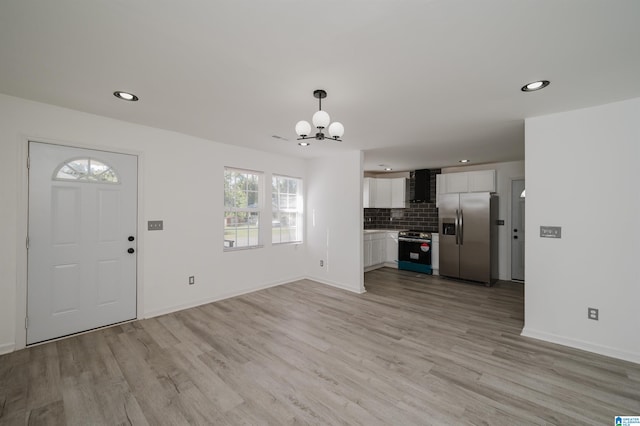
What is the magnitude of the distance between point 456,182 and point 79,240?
656 cm

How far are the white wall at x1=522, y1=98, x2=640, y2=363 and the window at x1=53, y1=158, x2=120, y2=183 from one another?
508 cm

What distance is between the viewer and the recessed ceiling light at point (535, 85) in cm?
221

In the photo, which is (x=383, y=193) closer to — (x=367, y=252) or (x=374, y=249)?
(x=374, y=249)

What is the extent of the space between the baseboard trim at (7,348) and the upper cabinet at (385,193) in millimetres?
6265

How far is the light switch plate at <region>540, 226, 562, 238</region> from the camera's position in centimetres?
290

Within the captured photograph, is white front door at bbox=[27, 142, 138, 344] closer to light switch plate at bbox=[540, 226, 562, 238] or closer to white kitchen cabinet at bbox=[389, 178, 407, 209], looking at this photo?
light switch plate at bbox=[540, 226, 562, 238]

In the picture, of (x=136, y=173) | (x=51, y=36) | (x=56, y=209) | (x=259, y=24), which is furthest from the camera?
(x=136, y=173)

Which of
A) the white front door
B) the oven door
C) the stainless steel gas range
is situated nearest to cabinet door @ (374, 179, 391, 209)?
the stainless steel gas range

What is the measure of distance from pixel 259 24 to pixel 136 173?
2.83m

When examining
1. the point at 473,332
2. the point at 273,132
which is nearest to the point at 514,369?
the point at 473,332

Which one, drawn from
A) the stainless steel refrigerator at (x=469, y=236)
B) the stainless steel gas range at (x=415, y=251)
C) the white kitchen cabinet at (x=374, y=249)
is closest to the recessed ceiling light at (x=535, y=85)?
the stainless steel refrigerator at (x=469, y=236)

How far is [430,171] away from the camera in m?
6.70

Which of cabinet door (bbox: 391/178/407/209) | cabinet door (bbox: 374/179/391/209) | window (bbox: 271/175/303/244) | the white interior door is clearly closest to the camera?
window (bbox: 271/175/303/244)

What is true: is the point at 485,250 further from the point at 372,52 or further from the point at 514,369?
the point at 372,52
